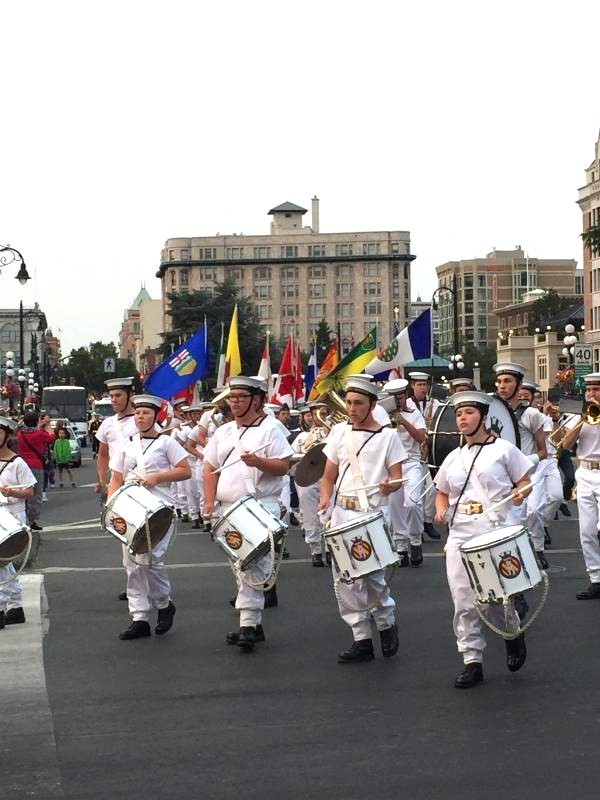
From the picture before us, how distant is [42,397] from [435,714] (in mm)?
69569

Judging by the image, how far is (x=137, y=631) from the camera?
10.8 metres

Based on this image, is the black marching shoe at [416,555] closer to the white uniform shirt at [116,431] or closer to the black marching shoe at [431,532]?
the black marching shoe at [431,532]

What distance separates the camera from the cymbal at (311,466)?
11398 mm

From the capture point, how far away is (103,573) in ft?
50.8

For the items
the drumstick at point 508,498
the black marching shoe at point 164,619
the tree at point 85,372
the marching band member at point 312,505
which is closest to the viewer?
the drumstick at point 508,498

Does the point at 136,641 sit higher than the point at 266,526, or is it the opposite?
the point at 266,526

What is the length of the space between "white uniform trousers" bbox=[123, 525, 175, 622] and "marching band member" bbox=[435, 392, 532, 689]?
8.22 ft

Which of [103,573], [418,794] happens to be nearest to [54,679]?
[418,794]

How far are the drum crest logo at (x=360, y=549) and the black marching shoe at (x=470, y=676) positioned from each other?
100 cm

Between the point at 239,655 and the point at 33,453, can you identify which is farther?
the point at 33,453

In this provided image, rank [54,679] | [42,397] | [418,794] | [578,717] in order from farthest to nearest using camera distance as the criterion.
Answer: [42,397]
[54,679]
[578,717]
[418,794]

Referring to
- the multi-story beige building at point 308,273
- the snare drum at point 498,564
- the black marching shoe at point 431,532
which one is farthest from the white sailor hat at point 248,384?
the multi-story beige building at point 308,273

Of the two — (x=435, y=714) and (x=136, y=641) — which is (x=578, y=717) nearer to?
(x=435, y=714)

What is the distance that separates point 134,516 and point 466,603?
8.99ft
